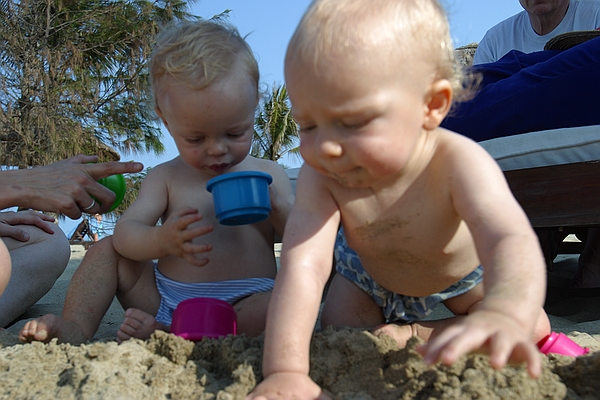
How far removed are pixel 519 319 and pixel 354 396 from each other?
0.40 m

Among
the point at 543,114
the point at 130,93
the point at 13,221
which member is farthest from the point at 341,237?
the point at 130,93

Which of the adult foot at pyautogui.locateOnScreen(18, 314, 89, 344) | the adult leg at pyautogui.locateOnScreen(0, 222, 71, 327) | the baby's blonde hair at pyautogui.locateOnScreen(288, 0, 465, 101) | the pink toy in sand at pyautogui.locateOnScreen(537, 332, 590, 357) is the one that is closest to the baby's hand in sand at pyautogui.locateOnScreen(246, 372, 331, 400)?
the baby's blonde hair at pyautogui.locateOnScreen(288, 0, 465, 101)

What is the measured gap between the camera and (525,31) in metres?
4.36

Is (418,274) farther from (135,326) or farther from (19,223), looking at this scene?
(19,223)

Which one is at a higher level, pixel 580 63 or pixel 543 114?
pixel 580 63

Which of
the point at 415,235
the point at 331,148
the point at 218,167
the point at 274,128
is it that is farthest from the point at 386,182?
the point at 274,128

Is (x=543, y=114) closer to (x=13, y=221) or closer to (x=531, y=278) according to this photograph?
(x=531, y=278)

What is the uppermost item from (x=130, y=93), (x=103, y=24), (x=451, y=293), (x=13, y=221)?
(x=103, y=24)

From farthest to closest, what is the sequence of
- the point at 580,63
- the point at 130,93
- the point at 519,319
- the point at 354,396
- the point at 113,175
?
1. the point at 130,93
2. the point at 580,63
3. the point at 113,175
4. the point at 354,396
5. the point at 519,319

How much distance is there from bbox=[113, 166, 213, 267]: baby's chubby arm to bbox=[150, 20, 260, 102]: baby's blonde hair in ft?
1.33

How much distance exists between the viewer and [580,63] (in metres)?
2.79

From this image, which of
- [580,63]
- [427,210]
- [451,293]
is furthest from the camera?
[580,63]

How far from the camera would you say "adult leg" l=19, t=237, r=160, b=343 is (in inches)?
77.2

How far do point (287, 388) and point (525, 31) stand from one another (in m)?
4.01
